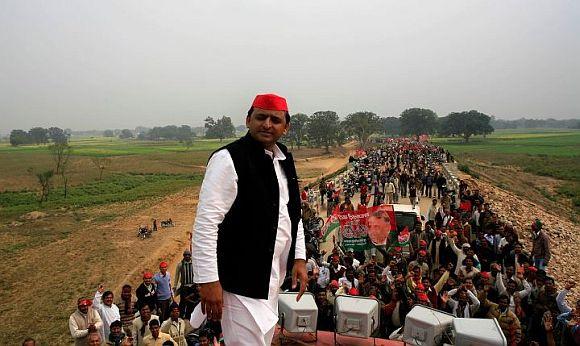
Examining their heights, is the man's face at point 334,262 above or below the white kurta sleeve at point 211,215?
below

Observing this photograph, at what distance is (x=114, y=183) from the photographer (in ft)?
132

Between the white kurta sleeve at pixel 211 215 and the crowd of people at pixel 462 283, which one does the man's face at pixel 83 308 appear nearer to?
the crowd of people at pixel 462 283

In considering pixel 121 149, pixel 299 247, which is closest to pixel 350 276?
pixel 299 247

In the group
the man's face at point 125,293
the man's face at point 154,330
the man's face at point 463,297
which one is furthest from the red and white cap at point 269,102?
the man's face at point 125,293

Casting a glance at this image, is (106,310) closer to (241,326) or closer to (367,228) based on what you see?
(241,326)

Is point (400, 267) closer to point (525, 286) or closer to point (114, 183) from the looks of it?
point (525, 286)

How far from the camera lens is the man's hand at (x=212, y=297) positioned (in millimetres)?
1900

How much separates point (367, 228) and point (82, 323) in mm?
6228

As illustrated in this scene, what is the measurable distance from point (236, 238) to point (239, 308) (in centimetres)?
36

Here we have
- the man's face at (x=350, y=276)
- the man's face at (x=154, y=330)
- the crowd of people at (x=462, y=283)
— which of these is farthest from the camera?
the man's face at (x=350, y=276)

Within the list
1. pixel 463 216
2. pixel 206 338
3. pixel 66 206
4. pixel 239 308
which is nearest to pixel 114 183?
pixel 66 206

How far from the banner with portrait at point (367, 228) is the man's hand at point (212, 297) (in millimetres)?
8002

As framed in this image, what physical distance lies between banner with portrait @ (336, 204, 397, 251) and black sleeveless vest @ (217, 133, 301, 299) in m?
7.84

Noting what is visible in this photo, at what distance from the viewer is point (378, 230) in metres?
9.67
